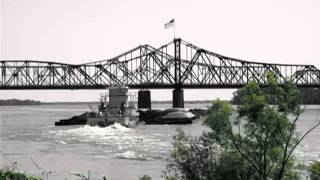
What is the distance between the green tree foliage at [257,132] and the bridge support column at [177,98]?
128946 mm

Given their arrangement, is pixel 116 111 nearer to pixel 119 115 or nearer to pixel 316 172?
pixel 119 115

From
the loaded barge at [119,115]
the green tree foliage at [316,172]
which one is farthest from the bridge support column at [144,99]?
the green tree foliage at [316,172]

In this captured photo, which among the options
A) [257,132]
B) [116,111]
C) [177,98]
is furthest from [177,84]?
[257,132]

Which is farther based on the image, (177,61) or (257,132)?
(177,61)

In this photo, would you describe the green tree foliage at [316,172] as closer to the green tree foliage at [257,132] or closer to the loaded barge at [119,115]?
the green tree foliage at [257,132]

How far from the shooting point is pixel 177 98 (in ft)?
504

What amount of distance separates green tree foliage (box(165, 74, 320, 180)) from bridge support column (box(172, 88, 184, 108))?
128946 mm

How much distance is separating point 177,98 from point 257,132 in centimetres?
13421

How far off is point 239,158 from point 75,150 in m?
30.1

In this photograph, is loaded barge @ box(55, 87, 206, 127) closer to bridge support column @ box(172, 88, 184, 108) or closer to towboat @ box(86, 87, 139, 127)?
towboat @ box(86, 87, 139, 127)

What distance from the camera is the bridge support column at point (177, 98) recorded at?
14950 cm

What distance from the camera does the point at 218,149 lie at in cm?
2155

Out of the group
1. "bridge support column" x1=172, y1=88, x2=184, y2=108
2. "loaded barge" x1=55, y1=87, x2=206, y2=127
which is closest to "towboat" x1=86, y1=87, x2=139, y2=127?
"loaded barge" x1=55, y1=87, x2=206, y2=127

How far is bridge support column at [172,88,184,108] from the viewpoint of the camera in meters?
150
